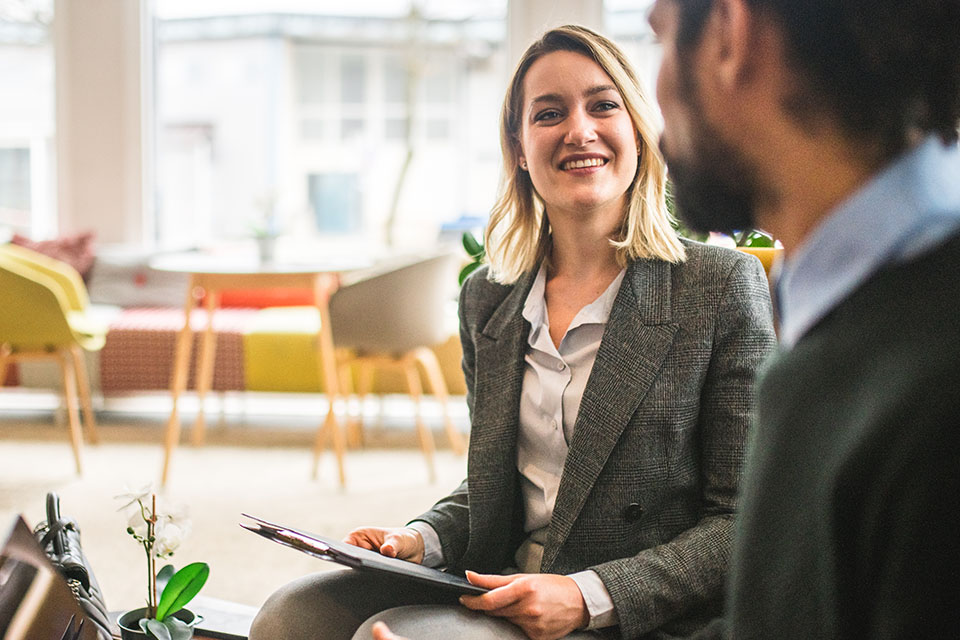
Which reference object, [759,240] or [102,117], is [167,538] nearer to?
[759,240]

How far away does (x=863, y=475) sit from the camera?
0.51 m

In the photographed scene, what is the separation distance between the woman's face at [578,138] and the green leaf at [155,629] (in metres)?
0.80

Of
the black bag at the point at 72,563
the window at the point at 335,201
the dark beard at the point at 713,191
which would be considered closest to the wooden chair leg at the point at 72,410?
the window at the point at 335,201

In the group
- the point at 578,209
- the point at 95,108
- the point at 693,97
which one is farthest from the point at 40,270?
the point at 693,97

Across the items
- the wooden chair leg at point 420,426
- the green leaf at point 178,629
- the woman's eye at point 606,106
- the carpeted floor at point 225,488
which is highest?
the woman's eye at point 606,106

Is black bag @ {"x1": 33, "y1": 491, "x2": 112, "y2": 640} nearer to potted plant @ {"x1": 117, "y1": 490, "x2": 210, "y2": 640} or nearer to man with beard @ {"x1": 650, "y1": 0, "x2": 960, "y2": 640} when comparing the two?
potted plant @ {"x1": 117, "y1": 490, "x2": 210, "y2": 640}

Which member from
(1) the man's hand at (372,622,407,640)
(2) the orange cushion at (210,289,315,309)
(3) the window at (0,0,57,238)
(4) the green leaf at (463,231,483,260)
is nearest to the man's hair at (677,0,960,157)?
(1) the man's hand at (372,622,407,640)

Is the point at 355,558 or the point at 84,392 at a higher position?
the point at 355,558

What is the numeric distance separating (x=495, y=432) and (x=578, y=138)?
1.37 ft

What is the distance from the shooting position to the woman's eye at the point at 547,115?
1400 millimetres

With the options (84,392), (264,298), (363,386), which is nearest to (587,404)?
(363,386)

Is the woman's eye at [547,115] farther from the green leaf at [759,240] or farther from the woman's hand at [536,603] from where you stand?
the woman's hand at [536,603]

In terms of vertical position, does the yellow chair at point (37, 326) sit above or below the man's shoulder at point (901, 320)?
below

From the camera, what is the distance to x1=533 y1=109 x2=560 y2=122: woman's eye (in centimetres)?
140
